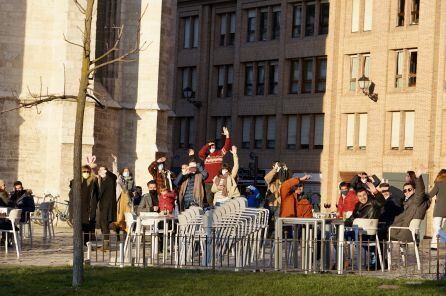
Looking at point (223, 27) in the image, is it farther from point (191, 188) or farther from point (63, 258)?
point (63, 258)

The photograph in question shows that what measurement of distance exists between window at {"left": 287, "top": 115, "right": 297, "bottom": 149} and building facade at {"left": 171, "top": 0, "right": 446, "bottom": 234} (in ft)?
0.23

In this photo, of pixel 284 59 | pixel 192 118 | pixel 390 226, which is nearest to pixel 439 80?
pixel 284 59

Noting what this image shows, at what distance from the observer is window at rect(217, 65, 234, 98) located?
82.2 metres

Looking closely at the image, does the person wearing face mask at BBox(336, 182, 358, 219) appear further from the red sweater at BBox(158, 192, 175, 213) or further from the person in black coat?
the person in black coat

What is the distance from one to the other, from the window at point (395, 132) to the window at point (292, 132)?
9.09m

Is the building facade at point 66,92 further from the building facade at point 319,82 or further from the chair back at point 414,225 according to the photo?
the building facade at point 319,82

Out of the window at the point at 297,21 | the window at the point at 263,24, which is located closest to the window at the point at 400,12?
the window at the point at 297,21

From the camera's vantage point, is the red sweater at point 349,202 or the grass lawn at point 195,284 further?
the red sweater at point 349,202

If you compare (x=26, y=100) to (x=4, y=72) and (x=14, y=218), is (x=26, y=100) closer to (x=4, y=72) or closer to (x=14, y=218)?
(x=4, y=72)

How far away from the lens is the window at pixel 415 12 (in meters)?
68.9

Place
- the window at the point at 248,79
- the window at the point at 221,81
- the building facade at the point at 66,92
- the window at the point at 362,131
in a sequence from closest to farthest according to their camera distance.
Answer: the building facade at the point at 66,92 < the window at the point at 362,131 < the window at the point at 248,79 < the window at the point at 221,81

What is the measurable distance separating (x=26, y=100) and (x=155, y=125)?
4284 mm

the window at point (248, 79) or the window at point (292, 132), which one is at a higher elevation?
the window at point (248, 79)

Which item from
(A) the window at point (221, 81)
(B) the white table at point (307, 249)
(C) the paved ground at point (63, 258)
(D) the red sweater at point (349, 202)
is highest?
(A) the window at point (221, 81)
